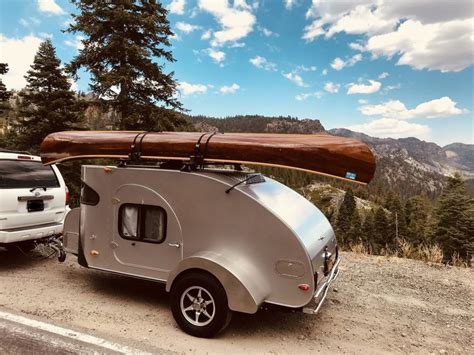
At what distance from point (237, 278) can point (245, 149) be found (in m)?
1.58

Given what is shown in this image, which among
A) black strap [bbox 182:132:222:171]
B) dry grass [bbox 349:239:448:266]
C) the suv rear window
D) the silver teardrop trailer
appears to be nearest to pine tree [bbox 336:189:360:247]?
dry grass [bbox 349:239:448:266]

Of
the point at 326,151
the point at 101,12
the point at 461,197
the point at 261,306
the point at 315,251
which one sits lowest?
the point at 461,197

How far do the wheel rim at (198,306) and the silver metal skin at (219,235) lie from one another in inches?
10.2

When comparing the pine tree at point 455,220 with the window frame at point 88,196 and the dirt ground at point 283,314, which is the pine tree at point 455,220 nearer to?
the dirt ground at point 283,314

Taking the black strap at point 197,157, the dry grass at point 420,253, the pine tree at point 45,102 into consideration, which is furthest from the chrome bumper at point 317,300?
the pine tree at point 45,102

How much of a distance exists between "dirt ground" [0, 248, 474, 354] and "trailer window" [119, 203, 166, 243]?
3.42 ft

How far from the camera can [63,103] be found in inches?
943

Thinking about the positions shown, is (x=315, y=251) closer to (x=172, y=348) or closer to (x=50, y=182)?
(x=172, y=348)

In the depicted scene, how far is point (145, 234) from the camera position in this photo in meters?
5.26

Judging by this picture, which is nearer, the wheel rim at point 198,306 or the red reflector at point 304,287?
the red reflector at point 304,287

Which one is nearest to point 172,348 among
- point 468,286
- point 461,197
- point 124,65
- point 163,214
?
point 163,214

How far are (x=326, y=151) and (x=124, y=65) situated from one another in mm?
16864

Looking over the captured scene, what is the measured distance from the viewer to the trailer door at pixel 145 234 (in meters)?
5.08

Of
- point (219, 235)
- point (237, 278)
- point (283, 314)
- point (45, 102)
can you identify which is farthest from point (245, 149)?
point (45, 102)
